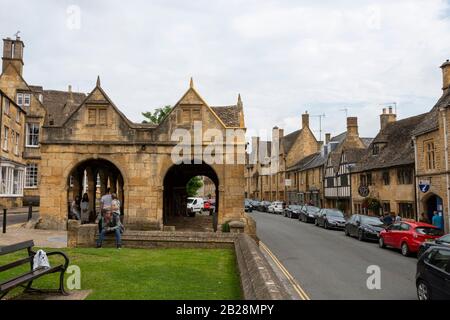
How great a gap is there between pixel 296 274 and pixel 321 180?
3737cm

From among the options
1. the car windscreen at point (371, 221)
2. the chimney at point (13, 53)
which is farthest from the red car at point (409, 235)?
the chimney at point (13, 53)

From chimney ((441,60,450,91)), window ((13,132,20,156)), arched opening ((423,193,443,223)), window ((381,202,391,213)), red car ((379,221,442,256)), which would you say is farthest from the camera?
window ((13,132,20,156))

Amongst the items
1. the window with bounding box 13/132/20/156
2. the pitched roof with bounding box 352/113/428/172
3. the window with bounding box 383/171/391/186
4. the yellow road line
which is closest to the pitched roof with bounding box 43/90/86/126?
the window with bounding box 13/132/20/156

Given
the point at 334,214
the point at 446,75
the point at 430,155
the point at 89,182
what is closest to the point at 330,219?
the point at 334,214

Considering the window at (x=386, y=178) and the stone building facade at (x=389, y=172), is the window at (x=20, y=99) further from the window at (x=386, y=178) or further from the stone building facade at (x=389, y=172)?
the window at (x=386, y=178)

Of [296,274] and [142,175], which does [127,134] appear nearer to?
[142,175]

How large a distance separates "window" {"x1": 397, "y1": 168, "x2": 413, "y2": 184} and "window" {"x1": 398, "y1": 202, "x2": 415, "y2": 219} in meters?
1.58

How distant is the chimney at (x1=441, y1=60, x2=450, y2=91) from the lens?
27.2 m

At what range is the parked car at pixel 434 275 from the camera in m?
7.59

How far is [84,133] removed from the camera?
2147 cm

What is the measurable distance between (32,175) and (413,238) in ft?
122

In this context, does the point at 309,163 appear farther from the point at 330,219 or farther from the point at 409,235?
the point at 409,235

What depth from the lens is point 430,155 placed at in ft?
82.4

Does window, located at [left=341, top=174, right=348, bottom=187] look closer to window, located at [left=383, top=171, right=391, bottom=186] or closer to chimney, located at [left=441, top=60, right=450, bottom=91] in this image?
window, located at [left=383, top=171, right=391, bottom=186]
